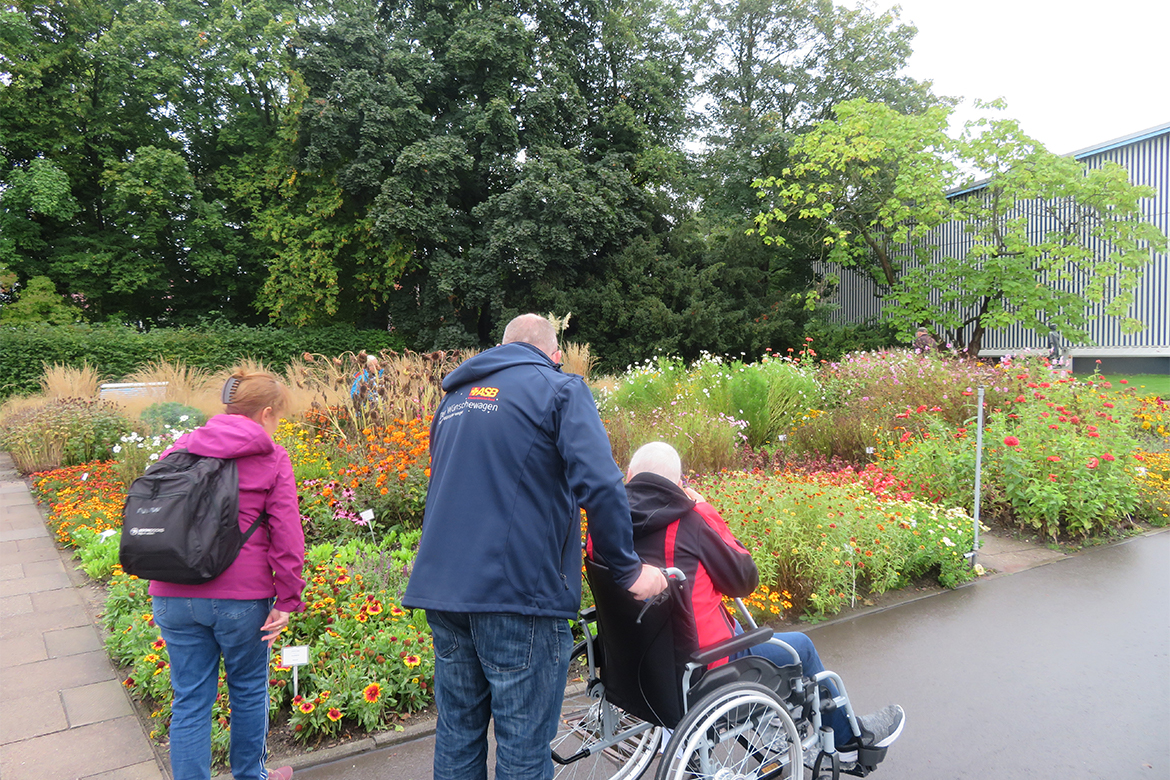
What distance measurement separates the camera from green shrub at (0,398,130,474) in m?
8.96

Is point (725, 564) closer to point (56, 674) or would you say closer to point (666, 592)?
point (666, 592)

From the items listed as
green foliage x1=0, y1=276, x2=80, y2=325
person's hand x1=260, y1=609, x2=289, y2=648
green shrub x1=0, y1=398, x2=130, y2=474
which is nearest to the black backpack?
person's hand x1=260, y1=609, x2=289, y2=648

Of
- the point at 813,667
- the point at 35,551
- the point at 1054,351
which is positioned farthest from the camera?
the point at 1054,351

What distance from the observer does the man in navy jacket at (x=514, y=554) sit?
78.7 inches

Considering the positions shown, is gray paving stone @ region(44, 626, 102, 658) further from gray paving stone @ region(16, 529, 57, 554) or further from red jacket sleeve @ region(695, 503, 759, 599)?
red jacket sleeve @ region(695, 503, 759, 599)

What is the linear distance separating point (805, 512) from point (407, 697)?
2.85 m

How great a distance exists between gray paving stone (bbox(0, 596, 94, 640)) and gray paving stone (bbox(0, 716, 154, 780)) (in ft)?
4.73

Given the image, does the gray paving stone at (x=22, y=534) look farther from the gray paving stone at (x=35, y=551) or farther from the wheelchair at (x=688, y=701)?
the wheelchair at (x=688, y=701)

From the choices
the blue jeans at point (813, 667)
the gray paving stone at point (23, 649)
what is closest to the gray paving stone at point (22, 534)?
the gray paving stone at point (23, 649)

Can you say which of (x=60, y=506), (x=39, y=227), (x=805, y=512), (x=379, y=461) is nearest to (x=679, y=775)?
(x=805, y=512)

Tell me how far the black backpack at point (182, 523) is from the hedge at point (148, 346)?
12.5 m

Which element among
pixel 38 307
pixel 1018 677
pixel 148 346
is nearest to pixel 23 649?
pixel 1018 677

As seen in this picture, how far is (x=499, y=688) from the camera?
2.02 metres

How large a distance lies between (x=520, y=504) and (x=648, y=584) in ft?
1.50
